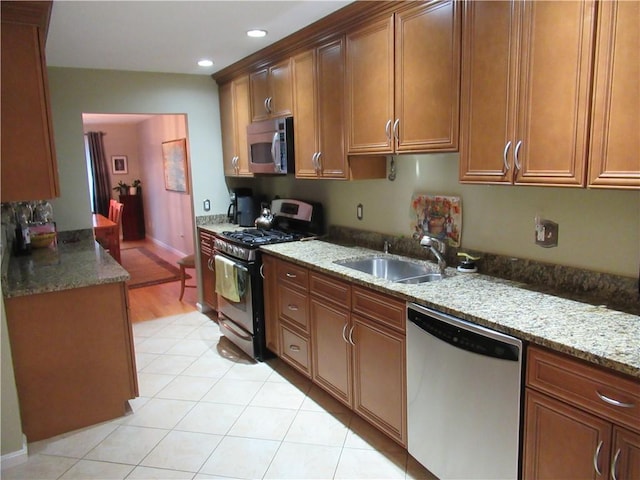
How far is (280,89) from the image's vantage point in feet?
11.3

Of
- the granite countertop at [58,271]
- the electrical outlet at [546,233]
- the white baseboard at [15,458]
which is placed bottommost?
the white baseboard at [15,458]

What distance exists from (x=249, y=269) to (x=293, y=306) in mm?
509

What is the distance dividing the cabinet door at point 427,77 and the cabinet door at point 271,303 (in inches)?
50.3

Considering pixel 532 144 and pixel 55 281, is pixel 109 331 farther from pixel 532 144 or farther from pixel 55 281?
pixel 532 144

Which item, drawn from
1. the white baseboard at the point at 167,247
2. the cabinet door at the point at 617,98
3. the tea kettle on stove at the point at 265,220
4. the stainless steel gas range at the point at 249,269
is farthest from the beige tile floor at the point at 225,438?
the white baseboard at the point at 167,247

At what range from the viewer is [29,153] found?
2477 millimetres

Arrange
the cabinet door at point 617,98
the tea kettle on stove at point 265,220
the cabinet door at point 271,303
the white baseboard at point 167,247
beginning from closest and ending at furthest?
the cabinet door at point 617,98, the cabinet door at point 271,303, the tea kettle on stove at point 265,220, the white baseboard at point 167,247

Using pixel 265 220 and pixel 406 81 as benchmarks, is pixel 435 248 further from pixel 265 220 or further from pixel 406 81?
pixel 265 220

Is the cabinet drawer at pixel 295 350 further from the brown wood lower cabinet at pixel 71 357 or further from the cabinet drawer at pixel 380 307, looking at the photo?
the brown wood lower cabinet at pixel 71 357

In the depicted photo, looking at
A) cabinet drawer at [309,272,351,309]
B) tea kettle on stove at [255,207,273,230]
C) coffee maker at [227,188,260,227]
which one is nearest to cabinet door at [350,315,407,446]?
cabinet drawer at [309,272,351,309]

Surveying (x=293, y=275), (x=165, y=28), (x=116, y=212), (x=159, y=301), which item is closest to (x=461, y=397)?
(x=293, y=275)

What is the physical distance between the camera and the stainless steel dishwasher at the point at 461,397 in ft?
5.41

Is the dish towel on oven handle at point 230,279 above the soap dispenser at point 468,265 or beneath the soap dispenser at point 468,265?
beneath

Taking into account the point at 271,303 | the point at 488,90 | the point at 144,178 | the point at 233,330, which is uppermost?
the point at 488,90
